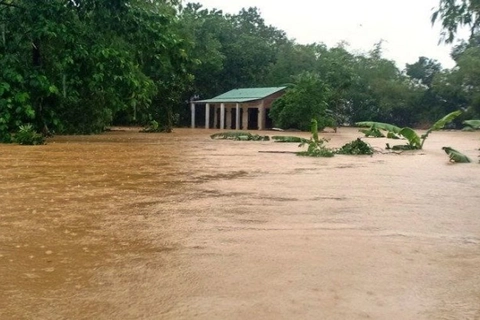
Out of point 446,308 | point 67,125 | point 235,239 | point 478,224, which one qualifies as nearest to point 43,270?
point 235,239

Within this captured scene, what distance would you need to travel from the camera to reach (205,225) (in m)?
4.66

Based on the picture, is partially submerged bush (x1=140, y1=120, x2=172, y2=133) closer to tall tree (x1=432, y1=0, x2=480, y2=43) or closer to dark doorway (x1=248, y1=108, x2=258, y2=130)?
dark doorway (x1=248, y1=108, x2=258, y2=130)

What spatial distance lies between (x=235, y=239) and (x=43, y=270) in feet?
4.71

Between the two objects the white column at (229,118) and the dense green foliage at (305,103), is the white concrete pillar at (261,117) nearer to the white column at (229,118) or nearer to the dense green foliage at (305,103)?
the dense green foliage at (305,103)

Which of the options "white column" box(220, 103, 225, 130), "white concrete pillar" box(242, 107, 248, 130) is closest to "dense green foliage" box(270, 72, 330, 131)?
"white concrete pillar" box(242, 107, 248, 130)

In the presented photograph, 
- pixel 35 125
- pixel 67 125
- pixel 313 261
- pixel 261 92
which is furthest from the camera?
pixel 261 92

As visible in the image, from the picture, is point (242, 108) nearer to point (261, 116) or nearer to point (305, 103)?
point (261, 116)

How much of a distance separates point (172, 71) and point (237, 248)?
62.3 feet

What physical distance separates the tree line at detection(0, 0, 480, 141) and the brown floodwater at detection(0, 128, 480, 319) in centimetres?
632

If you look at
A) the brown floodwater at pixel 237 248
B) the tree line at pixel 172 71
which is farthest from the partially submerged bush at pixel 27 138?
the brown floodwater at pixel 237 248

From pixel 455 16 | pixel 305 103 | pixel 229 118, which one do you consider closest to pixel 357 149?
pixel 455 16

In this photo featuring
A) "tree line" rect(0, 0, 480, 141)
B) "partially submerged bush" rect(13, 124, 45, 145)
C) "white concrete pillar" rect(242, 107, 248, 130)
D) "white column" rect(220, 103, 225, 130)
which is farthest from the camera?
"white column" rect(220, 103, 225, 130)

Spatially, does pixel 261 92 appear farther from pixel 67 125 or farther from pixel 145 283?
pixel 145 283

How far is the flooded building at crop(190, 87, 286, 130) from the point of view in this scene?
1363 inches
